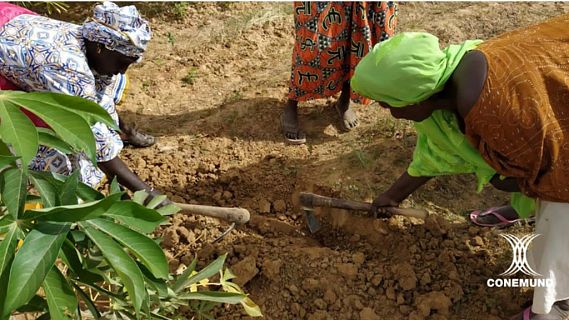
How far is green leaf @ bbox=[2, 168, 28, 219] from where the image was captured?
3.54 feet

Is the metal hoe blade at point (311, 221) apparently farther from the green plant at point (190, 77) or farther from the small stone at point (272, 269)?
the green plant at point (190, 77)

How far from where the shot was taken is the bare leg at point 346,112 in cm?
307

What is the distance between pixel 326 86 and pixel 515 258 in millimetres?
1280

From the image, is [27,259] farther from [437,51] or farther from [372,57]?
[437,51]

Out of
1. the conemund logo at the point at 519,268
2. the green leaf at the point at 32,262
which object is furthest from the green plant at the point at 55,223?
the conemund logo at the point at 519,268

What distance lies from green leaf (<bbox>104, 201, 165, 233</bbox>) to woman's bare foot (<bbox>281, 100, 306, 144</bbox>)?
6.14 feet

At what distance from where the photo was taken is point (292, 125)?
3.06 m

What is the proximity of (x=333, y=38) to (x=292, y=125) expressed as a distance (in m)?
0.55

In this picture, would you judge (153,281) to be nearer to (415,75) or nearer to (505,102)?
(415,75)

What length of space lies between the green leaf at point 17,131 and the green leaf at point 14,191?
0.06 metres

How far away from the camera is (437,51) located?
175 centimetres

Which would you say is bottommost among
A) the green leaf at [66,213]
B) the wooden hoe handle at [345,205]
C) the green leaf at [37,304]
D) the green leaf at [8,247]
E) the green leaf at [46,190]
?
the wooden hoe handle at [345,205]

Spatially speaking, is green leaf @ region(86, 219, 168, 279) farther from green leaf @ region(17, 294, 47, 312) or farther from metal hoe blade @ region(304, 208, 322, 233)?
metal hoe blade @ region(304, 208, 322, 233)

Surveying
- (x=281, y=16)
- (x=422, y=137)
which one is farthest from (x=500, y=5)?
(x=422, y=137)
